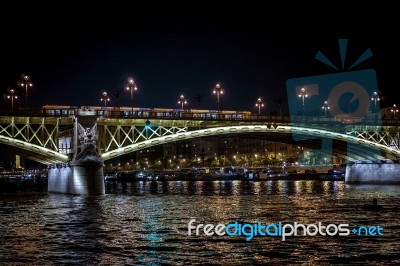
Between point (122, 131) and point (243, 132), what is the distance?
15.8 meters

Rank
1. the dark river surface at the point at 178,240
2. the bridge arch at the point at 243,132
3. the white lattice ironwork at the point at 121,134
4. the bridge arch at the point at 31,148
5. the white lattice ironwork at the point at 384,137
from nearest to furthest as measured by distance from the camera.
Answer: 1. the dark river surface at the point at 178,240
2. the bridge arch at the point at 31,148
3. the bridge arch at the point at 243,132
4. the white lattice ironwork at the point at 121,134
5. the white lattice ironwork at the point at 384,137


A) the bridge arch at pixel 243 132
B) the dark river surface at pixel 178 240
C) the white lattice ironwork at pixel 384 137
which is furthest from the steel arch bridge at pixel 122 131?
the dark river surface at pixel 178 240

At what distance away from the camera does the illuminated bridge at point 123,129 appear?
229 ft

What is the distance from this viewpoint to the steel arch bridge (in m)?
69.7

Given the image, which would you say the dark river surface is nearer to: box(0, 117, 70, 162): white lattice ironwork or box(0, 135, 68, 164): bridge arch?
box(0, 135, 68, 164): bridge arch

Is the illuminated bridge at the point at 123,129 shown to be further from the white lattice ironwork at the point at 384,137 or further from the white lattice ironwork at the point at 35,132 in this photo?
the white lattice ironwork at the point at 384,137

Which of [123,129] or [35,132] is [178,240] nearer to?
[35,132]

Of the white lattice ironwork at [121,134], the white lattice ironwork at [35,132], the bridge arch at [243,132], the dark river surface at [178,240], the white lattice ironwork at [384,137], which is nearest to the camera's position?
the dark river surface at [178,240]

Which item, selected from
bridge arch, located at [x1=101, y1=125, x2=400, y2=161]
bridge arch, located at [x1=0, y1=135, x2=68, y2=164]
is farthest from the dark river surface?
bridge arch, located at [x1=101, y1=125, x2=400, y2=161]

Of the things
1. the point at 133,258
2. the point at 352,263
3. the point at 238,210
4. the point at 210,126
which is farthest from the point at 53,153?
the point at 352,263

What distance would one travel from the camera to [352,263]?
24.6m

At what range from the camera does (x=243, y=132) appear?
3228 inches

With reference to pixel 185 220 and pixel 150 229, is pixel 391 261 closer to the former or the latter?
pixel 150 229

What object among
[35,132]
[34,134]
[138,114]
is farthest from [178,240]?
[138,114]
